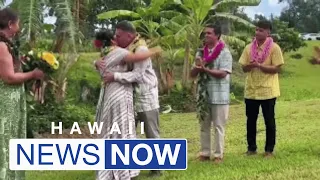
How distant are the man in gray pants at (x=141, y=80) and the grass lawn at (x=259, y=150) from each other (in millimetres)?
609

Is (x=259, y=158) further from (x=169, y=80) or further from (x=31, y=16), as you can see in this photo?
(x=169, y=80)

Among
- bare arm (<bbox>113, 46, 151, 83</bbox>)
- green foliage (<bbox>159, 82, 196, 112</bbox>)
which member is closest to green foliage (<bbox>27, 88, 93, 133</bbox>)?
bare arm (<bbox>113, 46, 151, 83</bbox>)

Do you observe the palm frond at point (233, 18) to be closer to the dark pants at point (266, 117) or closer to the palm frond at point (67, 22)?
the palm frond at point (67, 22)

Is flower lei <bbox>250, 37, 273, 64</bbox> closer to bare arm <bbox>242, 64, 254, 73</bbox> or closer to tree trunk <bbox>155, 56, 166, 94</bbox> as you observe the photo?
bare arm <bbox>242, 64, 254, 73</bbox>

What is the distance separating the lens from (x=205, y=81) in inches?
279

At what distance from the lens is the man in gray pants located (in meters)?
5.98

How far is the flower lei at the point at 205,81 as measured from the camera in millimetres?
7012

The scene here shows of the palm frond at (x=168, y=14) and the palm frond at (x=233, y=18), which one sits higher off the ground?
the palm frond at (x=168, y=14)

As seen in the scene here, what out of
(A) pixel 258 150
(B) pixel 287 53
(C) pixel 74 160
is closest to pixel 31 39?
(A) pixel 258 150

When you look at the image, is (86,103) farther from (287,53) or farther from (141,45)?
(287,53)

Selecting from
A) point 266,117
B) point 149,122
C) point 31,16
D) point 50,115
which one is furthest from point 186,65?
point 149,122

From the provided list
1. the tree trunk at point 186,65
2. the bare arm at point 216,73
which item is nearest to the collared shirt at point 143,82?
the bare arm at point 216,73

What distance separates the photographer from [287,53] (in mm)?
26672

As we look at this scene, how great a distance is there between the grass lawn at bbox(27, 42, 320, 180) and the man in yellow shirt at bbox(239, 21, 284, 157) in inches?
18.2
